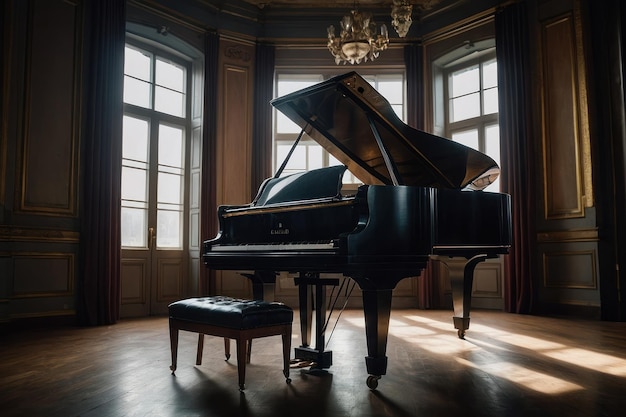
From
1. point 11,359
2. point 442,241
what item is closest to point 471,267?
point 442,241

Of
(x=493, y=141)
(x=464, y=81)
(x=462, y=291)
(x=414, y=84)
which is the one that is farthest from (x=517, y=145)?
(x=462, y=291)

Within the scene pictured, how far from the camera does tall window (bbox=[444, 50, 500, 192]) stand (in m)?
7.38

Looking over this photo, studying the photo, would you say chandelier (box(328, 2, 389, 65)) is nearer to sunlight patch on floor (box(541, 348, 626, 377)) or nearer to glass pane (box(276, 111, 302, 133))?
glass pane (box(276, 111, 302, 133))

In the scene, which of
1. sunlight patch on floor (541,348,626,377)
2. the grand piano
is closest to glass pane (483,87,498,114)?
the grand piano

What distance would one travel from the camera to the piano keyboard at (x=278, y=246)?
110 inches

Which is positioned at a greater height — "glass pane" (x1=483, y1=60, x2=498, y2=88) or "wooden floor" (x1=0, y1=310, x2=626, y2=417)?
"glass pane" (x1=483, y1=60, x2=498, y2=88)

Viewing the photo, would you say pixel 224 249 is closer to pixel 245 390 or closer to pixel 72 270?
pixel 245 390

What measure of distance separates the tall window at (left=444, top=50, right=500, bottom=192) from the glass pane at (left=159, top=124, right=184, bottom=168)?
3.64m

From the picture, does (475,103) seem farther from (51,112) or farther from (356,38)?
(51,112)

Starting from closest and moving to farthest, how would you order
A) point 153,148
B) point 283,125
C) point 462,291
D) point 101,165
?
1. point 462,291
2. point 101,165
3. point 153,148
4. point 283,125

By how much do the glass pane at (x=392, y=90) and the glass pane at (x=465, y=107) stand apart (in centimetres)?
75

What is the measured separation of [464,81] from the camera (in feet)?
25.4

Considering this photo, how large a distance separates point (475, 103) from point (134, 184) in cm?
455

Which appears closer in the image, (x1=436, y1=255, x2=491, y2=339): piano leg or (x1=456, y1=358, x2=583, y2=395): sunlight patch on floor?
(x1=456, y1=358, x2=583, y2=395): sunlight patch on floor
